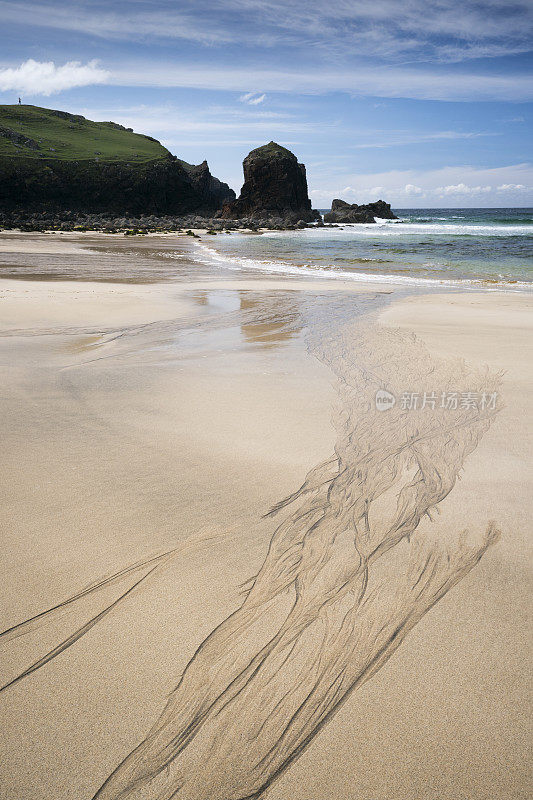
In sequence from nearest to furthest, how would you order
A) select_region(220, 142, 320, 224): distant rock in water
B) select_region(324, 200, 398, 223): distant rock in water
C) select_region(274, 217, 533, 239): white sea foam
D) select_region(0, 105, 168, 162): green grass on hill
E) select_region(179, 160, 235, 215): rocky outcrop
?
select_region(274, 217, 533, 239): white sea foam < select_region(0, 105, 168, 162): green grass on hill < select_region(220, 142, 320, 224): distant rock in water < select_region(324, 200, 398, 223): distant rock in water < select_region(179, 160, 235, 215): rocky outcrop

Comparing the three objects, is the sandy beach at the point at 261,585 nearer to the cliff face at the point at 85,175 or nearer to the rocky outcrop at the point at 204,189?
the cliff face at the point at 85,175

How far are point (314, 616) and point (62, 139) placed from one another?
87.9 meters

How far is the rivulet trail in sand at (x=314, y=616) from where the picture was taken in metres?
1.31

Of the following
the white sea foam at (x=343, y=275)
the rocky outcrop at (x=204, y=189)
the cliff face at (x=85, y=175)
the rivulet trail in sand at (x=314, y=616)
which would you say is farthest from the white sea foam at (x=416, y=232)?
the rivulet trail in sand at (x=314, y=616)

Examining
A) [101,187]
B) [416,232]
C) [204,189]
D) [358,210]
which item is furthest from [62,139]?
[416,232]

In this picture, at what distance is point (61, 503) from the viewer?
7.77ft

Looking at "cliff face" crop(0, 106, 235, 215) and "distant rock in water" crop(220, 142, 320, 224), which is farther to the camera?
"distant rock in water" crop(220, 142, 320, 224)

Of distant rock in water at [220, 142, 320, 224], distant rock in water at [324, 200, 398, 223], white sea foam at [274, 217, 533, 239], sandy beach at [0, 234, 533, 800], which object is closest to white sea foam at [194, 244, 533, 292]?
sandy beach at [0, 234, 533, 800]

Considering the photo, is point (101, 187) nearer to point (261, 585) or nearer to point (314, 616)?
point (261, 585)

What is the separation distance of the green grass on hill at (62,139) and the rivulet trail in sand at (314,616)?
67.9m

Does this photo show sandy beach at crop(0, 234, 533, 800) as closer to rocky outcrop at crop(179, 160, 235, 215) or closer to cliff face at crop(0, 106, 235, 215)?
cliff face at crop(0, 106, 235, 215)

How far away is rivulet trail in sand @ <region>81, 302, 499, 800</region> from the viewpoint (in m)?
1.31

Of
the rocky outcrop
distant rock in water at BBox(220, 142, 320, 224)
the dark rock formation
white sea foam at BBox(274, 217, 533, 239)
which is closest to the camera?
white sea foam at BBox(274, 217, 533, 239)

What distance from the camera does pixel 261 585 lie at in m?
1.92
